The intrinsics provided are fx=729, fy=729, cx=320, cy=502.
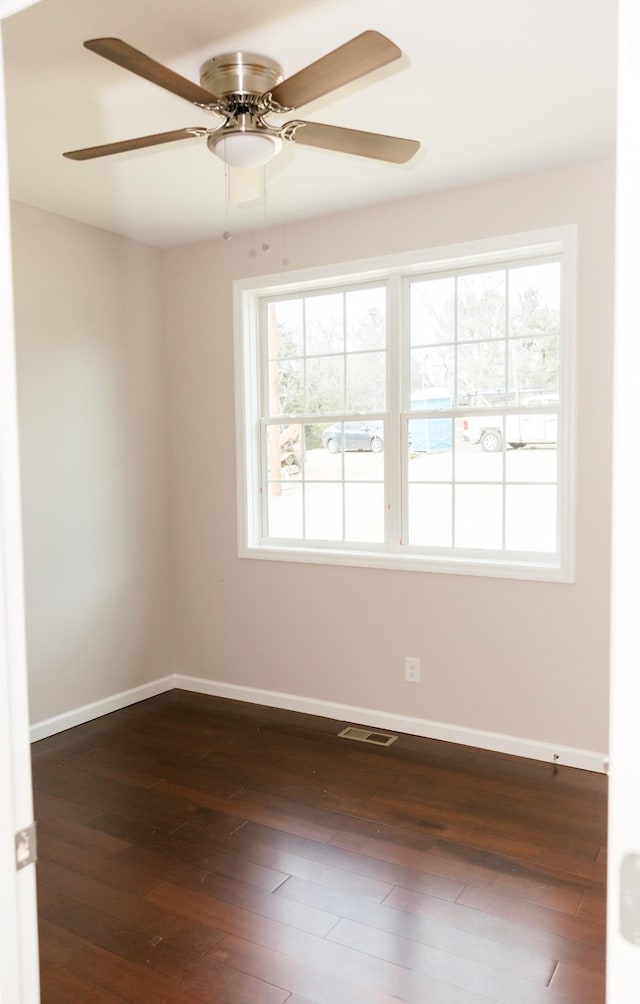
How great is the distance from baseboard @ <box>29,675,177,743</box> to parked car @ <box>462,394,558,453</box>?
245cm

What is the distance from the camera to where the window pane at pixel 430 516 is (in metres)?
3.79

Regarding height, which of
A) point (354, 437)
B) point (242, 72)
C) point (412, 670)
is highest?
point (242, 72)

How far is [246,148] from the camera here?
7.37 ft

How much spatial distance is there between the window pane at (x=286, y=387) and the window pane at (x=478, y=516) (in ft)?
3.69

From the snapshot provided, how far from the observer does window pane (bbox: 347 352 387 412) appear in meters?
3.95

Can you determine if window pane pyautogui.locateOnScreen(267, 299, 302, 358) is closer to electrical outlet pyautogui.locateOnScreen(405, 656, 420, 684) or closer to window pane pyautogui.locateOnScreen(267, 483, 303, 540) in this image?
window pane pyautogui.locateOnScreen(267, 483, 303, 540)

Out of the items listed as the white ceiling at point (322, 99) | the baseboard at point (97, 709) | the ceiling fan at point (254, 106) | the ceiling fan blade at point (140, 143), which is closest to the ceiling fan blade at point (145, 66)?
the ceiling fan at point (254, 106)

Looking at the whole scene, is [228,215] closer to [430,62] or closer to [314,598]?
[430,62]

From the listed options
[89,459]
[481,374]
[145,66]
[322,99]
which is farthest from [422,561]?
[145,66]

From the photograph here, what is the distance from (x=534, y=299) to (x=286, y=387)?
4.92ft

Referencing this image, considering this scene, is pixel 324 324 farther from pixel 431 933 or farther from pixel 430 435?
pixel 431 933

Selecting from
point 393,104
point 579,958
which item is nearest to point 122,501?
point 393,104

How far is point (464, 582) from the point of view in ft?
11.9

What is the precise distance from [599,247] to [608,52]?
100 centimetres
